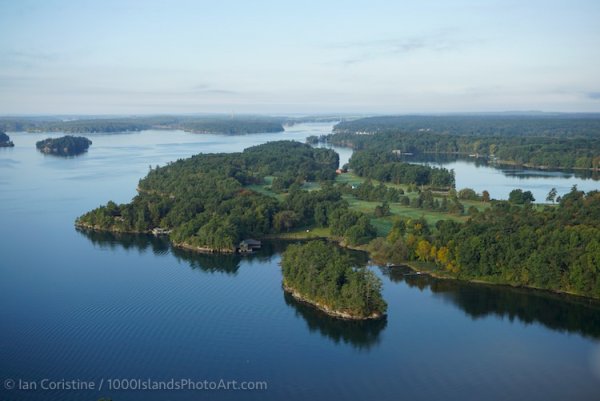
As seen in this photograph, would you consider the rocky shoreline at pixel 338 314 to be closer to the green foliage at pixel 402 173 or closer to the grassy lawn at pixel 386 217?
the grassy lawn at pixel 386 217

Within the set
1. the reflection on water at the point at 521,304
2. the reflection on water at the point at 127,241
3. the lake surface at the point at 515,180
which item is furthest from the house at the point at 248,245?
the lake surface at the point at 515,180

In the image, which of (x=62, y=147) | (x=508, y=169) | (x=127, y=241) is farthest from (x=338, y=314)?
(x=62, y=147)

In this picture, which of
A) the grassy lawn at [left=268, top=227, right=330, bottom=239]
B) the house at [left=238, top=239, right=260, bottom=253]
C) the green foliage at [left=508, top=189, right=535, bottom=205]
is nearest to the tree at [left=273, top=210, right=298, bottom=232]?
the grassy lawn at [left=268, top=227, right=330, bottom=239]

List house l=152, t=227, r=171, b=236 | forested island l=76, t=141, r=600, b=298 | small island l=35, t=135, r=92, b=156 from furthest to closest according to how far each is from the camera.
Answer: small island l=35, t=135, r=92, b=156 < house l=152, t=227, r=171, b=236 < forested island l=76, t=141, r=600, b=298

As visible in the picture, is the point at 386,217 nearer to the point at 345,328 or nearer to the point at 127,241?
the point at 127,241

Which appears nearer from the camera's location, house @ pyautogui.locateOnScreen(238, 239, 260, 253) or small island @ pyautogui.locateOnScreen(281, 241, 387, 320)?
small island @ pyautogui.locateOnScreen(281, 241, 387, 320)

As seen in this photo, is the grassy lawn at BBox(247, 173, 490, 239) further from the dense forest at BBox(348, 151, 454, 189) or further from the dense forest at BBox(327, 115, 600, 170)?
the dense forest at BBox(327, 115, 600, 170)
